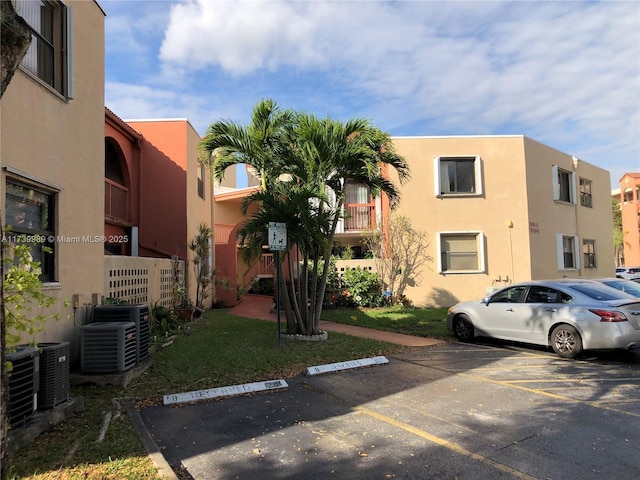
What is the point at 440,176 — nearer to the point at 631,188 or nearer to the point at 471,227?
the point at 471,227

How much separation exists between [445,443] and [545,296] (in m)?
5.60

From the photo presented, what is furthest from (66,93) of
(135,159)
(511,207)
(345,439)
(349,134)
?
(511,207)

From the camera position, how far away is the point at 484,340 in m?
10.5

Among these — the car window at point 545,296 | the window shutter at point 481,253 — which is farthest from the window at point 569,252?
the car window at point 545,296

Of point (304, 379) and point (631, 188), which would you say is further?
point (631, 188)

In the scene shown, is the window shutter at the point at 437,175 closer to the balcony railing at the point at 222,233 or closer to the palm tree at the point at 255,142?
the palm tree at the point at 255,142

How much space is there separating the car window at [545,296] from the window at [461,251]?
7.71m

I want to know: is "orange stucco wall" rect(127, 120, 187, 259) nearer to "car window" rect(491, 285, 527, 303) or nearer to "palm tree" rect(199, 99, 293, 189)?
"palm tree" rect(199, 99, 293, 189)

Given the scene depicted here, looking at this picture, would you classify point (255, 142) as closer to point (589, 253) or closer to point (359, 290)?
point (359, 290)

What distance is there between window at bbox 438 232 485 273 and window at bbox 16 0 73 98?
13.2 m

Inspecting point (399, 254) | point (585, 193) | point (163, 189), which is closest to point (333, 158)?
point (163, 189)

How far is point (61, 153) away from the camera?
6.91m

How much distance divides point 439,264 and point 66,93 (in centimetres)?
1319

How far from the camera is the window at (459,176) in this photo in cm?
1708
